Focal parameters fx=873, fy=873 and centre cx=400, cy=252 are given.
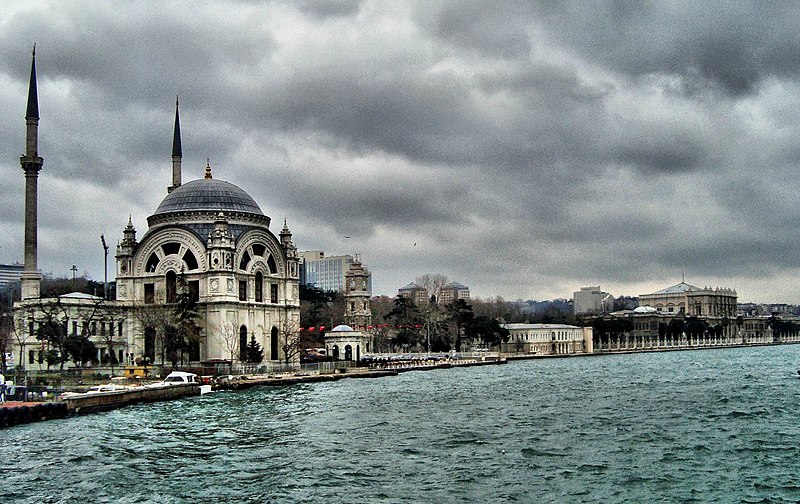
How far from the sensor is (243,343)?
238 feet

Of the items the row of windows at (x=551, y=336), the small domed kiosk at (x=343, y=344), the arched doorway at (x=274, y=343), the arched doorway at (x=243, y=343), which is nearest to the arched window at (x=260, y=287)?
the arched doorway at (x=274, y=343)

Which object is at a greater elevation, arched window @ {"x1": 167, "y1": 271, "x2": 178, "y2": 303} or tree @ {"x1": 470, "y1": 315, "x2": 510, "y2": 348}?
arched window @ {"x1": 167, "y1": 271, "x2": 178, "y2": 303}

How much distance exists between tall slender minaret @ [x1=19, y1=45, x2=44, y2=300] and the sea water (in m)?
27.4

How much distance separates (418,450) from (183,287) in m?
45.5

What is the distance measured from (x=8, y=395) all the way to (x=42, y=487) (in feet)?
66.1

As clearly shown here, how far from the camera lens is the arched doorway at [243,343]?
233 ft

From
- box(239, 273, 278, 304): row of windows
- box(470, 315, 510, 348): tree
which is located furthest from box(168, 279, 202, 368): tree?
box(470, 315, 510, 348): tree

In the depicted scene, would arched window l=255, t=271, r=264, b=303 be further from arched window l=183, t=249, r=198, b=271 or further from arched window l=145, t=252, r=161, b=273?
arched window l=145, t=252, r=161, b=273

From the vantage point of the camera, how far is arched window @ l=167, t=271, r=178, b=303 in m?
73.0

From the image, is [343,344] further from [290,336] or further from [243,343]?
[243,343]

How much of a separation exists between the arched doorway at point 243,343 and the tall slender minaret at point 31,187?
16265 millimetres

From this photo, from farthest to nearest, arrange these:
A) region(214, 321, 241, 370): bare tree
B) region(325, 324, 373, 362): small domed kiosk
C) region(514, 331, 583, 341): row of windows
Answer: region(514, 331, 583, 341): row of windows < region(325, 324, 373, 362): small domed kiosk < region(214, 321, 241, 370): bare tree

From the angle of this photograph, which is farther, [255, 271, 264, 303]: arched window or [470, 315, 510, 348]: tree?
[470, 315, 510, 348]: tree

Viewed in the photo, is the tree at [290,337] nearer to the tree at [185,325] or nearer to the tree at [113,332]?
the tree at [185,325]
